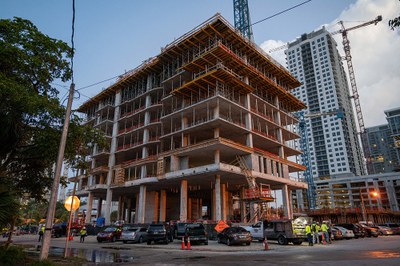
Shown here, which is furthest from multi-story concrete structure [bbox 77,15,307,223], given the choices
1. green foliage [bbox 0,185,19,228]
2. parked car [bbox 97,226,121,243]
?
green foliage [bbox 0,185,19,228]

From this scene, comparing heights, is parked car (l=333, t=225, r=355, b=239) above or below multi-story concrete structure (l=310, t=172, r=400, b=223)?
below

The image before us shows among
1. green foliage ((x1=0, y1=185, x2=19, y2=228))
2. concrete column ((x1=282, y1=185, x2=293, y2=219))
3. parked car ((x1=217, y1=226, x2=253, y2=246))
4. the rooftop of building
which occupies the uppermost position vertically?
the rooftop of building

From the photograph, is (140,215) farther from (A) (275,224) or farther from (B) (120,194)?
(A) (275,224)

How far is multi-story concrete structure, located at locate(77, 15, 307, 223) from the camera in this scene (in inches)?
1527

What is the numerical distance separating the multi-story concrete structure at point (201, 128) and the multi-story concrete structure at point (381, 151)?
140 metres

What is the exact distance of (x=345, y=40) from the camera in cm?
15075

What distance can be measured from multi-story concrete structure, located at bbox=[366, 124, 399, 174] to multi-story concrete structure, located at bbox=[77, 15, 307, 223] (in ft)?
460

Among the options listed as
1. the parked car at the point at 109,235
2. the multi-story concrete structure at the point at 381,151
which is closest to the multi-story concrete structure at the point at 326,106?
the multi-story concrete structure at the point at 381,151

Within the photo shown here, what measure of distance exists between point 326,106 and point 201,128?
129730 mm

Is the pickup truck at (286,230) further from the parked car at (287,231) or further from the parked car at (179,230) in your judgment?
the parked car at (179,230)

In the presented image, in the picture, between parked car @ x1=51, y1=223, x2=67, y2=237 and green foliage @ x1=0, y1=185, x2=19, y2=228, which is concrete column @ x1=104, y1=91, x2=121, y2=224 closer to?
parked car @ x1=51, y1=223, x2=67, y2=237

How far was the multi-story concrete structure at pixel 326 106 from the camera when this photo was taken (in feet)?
464

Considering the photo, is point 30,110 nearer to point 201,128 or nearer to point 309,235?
point 309,235

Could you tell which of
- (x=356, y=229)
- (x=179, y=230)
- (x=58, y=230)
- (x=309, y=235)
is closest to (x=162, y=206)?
(x=58, y=230)
